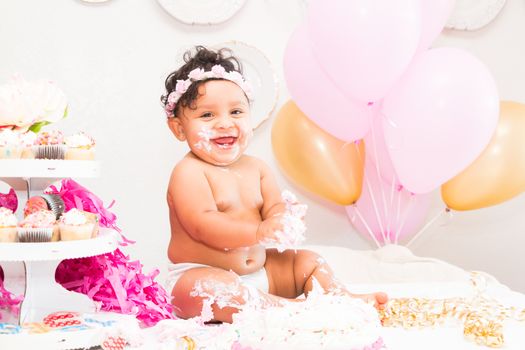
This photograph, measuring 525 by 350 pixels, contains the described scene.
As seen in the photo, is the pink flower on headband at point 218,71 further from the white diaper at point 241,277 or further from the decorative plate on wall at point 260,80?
the decorative plate on wall at point 260,80

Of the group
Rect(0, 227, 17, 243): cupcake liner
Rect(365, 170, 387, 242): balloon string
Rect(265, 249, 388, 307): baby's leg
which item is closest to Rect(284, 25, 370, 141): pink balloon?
Rect(365, 170, 387, 242): balloon string

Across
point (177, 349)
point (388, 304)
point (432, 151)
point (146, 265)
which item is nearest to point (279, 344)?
point (177, 349)

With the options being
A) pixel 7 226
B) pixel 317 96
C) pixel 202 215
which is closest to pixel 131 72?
pixel 317 96

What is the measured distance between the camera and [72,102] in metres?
2.17

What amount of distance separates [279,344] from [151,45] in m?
1.53

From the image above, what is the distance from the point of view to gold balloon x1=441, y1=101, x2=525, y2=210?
6.47 ft

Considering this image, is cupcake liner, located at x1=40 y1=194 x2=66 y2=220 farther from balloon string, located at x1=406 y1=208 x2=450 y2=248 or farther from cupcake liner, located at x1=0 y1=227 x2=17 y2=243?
balloon string, located at x1=406 y1=208 x2=450 y2=248

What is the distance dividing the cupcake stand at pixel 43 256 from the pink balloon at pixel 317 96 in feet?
3.08

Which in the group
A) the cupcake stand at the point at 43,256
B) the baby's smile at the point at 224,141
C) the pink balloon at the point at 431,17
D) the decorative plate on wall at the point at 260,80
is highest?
the pink balloon at the point at 431,17

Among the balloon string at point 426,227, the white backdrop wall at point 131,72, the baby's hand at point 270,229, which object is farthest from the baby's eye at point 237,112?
the balloon string at point 426,227

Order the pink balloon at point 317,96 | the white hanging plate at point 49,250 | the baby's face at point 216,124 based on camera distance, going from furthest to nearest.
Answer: the pink balloon at point 317,96 < the baby's face at point 216,124 < the white hanging plate at point 49,250

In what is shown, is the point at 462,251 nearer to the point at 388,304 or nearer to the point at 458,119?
the point at 458,119

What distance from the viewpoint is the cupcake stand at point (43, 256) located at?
98 cm

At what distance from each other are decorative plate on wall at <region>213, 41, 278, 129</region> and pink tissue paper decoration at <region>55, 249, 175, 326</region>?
1143 millimetres
